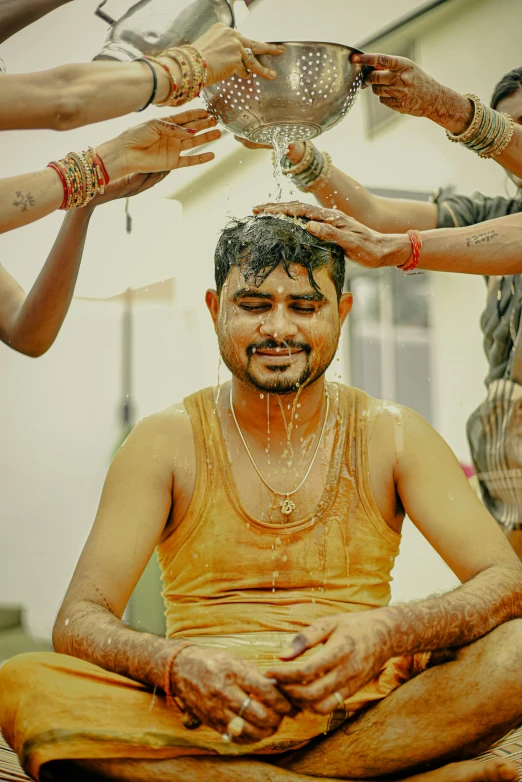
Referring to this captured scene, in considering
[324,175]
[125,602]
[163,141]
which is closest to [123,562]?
[125,602]

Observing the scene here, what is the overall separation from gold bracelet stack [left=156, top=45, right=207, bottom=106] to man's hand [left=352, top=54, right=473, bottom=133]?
1.54ft

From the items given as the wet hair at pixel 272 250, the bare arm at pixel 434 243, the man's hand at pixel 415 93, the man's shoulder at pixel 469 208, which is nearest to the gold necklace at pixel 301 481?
the wet hair at pixel 272 250

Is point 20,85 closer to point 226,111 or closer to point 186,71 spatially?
point 186,71

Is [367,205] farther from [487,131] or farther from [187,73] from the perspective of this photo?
[187,73]

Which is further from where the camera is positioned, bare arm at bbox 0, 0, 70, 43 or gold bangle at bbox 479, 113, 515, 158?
gold bangle at bbox 479, 113, 515, 158

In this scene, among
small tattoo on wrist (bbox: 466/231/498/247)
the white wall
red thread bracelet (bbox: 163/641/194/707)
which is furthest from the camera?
the white wall

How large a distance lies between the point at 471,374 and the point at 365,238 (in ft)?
5.83

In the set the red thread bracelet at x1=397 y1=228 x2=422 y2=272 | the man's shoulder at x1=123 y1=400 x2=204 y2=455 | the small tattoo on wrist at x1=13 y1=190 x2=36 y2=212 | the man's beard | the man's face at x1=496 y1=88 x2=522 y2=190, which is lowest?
the man's shoulder at x1=123 y1=400 x2=204 y2=455

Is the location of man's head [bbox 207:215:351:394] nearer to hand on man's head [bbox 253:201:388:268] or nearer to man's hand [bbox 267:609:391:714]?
hand on man's head [bbox 253:201:388:268]

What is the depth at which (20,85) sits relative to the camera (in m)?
1.88

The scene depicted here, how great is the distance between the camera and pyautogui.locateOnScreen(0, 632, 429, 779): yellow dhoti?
165 cm

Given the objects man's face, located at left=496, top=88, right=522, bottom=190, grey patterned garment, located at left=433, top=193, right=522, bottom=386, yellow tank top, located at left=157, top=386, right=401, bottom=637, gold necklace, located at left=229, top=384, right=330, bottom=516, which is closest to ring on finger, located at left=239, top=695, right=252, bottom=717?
yellow tank top, located at left=157, top=386, right=401, bottom=637

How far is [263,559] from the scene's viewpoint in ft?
7.17

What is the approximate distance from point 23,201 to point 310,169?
1022 mm
